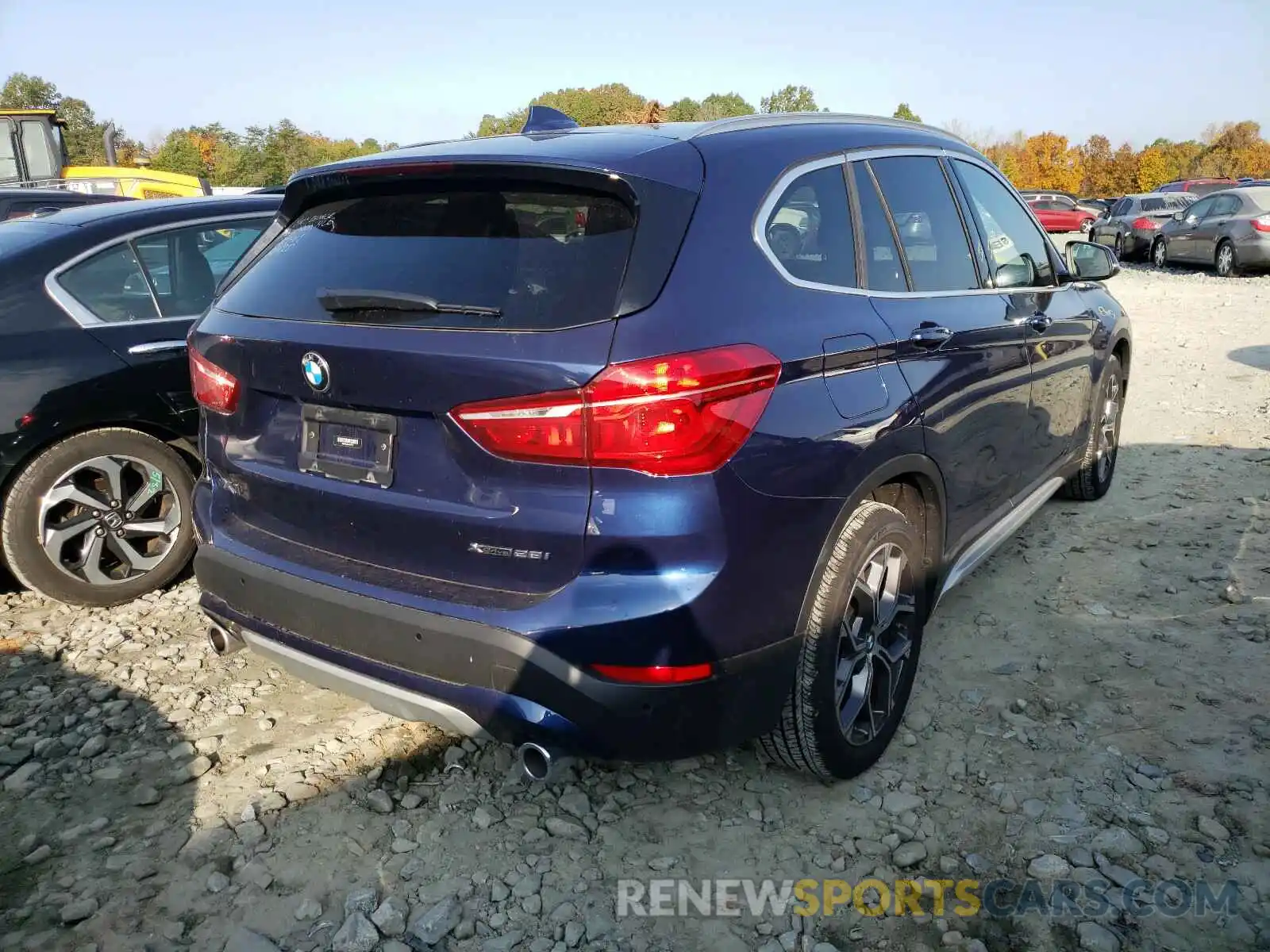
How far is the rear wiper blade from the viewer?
7.76 feet

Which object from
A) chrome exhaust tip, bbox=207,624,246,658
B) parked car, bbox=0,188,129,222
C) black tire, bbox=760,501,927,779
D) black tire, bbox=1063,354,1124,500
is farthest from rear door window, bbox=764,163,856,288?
parked car, bbox=0,188,129,222

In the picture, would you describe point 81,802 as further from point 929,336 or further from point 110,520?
point 929,336

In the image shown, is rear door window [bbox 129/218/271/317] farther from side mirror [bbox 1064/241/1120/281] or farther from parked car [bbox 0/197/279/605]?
side mirror [bbox 1064/241/1120/281]

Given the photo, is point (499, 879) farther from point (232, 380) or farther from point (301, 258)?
point (301, 258)

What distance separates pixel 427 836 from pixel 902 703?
60.5 inches

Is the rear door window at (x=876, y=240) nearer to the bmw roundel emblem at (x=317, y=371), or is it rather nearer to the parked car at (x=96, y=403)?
the bmw roundel emblem at (x=317, y=371)

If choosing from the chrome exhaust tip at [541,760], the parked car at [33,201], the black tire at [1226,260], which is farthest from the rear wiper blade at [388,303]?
the black tire at [1226,260]

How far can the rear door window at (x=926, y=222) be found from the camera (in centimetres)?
324

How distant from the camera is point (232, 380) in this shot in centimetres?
279

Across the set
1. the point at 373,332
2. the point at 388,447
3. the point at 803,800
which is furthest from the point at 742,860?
the point at 373,332

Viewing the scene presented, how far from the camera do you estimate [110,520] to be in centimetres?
429

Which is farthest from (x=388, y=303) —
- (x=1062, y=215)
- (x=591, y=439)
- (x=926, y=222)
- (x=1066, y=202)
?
(x=1066, y=202)

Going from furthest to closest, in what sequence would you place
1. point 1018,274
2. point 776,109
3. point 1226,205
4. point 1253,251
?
point 776,109 < point 1226,205 < point 1253,251 < point 1018,274

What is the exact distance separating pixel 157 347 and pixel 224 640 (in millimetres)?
1982
